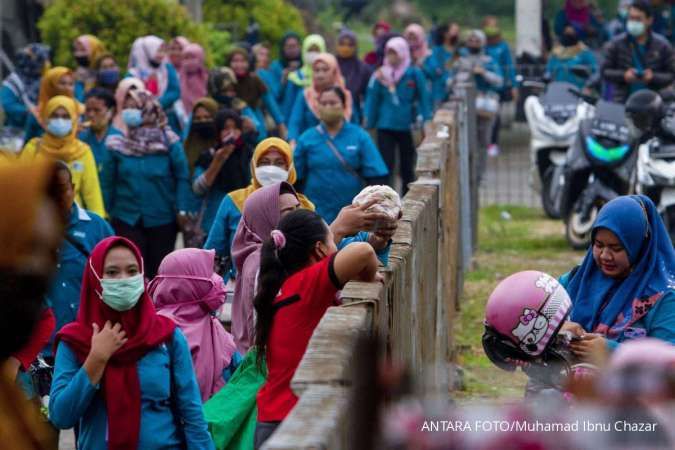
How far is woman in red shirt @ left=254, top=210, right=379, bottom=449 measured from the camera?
5.62 metres

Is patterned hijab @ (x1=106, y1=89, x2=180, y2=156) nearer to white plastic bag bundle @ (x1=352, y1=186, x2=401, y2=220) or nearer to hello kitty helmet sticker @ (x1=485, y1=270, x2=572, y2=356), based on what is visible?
white plastic bag bundle @ (x1=352, y1=186, x2=401, y2=220)

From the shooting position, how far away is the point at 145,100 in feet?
38.2

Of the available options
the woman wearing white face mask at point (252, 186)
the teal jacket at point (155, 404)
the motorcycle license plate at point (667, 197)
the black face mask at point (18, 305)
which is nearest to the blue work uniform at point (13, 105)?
the motorcycle license plate at point (667, 197)

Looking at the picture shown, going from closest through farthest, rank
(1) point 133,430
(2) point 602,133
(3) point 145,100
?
(1) point 133,430
(3) point 145,100
(2) point 602,133

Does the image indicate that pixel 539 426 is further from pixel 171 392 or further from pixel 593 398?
pixel 171 392

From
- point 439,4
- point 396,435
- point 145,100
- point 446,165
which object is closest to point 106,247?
point 396,435

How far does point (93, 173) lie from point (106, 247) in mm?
4789

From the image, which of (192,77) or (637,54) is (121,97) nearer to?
(192,77)

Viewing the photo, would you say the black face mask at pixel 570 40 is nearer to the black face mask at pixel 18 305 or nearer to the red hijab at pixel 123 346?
the red hijab at pixel 123 346

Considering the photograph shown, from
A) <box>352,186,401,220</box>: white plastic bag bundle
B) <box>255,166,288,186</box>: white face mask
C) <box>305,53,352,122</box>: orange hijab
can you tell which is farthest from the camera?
<box>305,53,352,122</box>: orange hijab

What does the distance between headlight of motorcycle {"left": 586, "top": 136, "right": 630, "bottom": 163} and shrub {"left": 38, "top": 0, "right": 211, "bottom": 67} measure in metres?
6.77

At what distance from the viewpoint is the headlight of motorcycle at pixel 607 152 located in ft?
45.8

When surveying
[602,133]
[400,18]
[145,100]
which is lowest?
[400,18]

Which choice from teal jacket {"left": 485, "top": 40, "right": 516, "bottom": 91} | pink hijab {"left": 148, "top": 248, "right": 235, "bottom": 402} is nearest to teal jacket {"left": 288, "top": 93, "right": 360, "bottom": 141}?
pink hijab {"left": 148, "top": 248, "right": 235, "bottom": 402}
